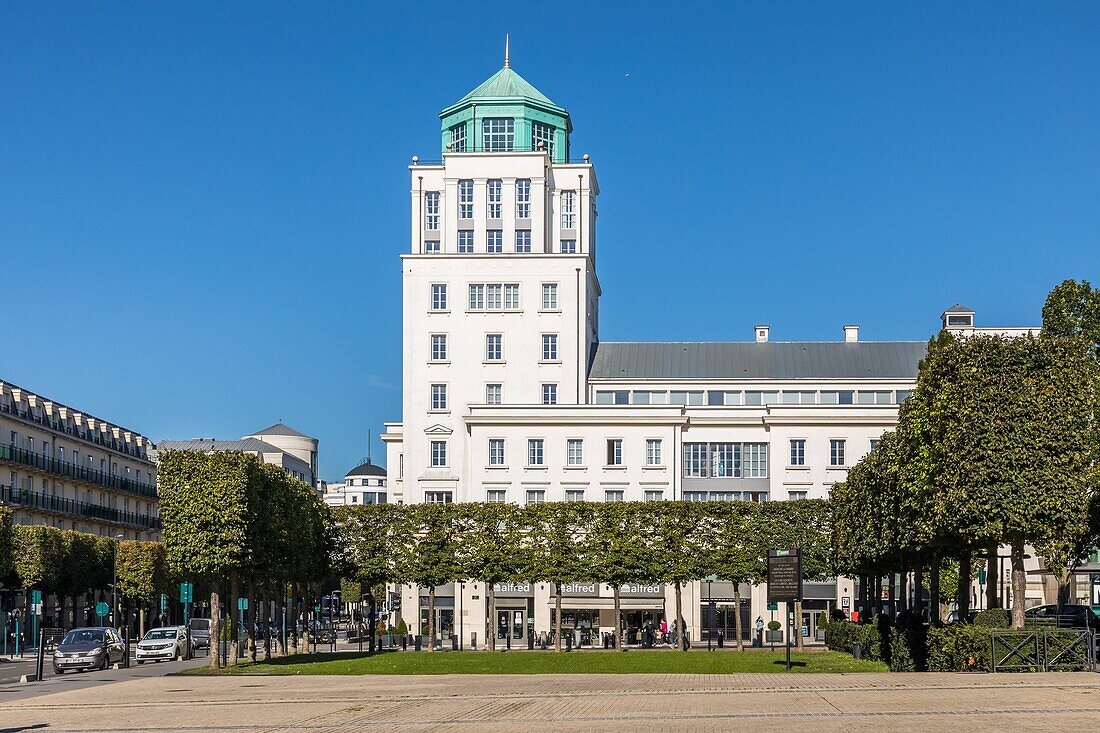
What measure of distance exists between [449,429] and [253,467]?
38.4m

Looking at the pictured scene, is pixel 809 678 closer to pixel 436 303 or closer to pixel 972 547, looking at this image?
pixel 972 547

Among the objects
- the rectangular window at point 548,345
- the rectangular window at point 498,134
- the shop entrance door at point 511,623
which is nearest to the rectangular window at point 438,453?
the rectangular window at point 548,345

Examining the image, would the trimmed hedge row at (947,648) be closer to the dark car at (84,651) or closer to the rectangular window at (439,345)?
the dark car at (84,651)

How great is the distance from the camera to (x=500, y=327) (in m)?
94.6

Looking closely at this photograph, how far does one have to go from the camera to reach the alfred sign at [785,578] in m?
45.7

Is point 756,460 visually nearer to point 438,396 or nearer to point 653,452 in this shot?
point 653,452

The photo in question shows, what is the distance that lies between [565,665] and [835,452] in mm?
44106

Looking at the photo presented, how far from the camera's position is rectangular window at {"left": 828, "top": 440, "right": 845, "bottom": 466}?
3533 inches

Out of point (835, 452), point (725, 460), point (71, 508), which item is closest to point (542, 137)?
point (725, 460)

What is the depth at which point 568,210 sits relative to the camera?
327 ft

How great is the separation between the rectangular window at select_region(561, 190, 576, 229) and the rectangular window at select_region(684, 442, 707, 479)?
18.5 meters

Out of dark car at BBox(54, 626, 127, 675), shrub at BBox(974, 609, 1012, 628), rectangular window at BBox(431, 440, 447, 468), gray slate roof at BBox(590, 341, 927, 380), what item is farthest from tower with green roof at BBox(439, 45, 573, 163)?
shrub at BBox(974, 609, 1012, 628)

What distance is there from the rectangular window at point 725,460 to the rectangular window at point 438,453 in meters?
16.8

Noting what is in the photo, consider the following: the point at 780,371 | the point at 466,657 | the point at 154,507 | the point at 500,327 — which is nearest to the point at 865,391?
the point at 780,371
